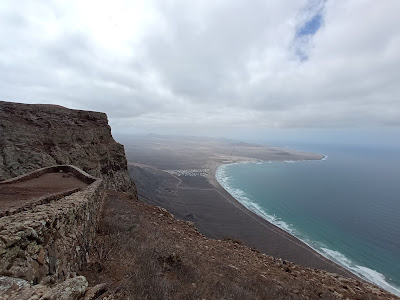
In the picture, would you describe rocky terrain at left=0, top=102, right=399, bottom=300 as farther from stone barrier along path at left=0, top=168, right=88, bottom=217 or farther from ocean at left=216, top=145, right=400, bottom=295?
ocean at left=216, top=145, right=400, bottom=295

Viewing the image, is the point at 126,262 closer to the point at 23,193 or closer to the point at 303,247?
the point at 23,193

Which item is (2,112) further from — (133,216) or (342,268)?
(342,268)

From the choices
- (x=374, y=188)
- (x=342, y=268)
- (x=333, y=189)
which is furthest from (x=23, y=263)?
(x=374, y=188)

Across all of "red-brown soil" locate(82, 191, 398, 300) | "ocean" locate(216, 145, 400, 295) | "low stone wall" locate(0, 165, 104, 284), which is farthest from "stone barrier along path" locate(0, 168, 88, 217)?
"ocean" locate(216, 145, 400, 295)

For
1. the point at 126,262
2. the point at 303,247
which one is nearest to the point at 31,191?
the point at 126,262

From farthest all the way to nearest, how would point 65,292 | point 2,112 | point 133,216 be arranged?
point 2,112, point 133,216, point 65,292

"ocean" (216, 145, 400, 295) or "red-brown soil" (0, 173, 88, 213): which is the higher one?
"red-brown soil" (0, 173, 88, 213)
